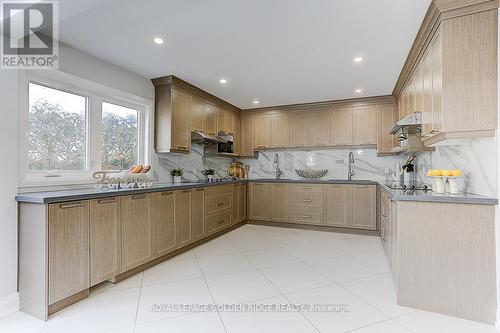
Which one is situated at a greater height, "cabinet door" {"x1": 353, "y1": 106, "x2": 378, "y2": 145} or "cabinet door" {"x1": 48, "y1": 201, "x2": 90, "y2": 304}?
"cabinet door" {"x1": 353, "y1": 106, "x2": 378, "y2": 145}

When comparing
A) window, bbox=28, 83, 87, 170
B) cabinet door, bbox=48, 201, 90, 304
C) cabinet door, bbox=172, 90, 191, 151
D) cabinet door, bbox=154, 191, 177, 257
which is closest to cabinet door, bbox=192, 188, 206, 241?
cabinet door, bbox=154, 191, 177, 257

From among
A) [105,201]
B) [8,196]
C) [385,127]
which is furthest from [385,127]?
[8,196]

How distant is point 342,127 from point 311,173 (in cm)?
106

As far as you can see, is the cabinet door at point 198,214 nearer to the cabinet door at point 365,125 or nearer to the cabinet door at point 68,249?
the cabinet door at point 68,249

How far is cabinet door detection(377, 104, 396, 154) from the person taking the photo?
4.54 metres

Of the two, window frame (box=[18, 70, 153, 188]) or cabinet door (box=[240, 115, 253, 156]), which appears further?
cabinet door (box=[240, 115, 253, 156])

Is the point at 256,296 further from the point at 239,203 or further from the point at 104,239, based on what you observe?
the point at 239,203

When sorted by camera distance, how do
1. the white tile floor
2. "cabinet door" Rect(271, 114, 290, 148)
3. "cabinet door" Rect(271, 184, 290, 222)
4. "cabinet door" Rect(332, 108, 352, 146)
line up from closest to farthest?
the white tile floor, "cabinet door" Rect(332, 108, 352, 146), "cabinet door" Rect(271, 184, 290, 222), "cabinet door" Rect(271, 114, 290, 148)

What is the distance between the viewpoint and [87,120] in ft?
9.86

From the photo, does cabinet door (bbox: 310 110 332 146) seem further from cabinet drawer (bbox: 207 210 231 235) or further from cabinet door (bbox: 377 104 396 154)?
cabinet drawer (bbox: 207 210 231 235)

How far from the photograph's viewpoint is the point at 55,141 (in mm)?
2705

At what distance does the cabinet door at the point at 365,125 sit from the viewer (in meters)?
4.64

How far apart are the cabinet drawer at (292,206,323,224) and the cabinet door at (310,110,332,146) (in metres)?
1.25

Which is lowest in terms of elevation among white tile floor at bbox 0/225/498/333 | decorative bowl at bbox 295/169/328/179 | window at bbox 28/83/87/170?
white tile floor at bbox 0/225/498/333
